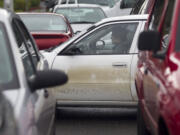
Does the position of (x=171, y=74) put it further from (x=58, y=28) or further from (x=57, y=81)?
(x=58, y=28)

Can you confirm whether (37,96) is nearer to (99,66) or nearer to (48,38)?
(99,66)

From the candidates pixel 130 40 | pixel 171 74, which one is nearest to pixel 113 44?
pixel 130 40

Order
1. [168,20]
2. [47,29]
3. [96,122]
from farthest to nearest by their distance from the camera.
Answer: [47,29] → [96,122] → [168,20]

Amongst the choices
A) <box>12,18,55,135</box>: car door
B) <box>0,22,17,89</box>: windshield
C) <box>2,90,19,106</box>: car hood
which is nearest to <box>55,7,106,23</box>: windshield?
<box>12,18,55,135</box>: car door

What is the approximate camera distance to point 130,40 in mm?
11000

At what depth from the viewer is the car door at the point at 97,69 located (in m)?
10.8

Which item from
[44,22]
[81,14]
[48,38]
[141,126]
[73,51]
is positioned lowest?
[81,14]

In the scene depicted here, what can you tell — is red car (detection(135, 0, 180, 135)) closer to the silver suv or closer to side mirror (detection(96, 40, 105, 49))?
the silver suv

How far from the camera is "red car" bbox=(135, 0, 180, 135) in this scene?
17.4 feet

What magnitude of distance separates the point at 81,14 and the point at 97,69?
43.4ft

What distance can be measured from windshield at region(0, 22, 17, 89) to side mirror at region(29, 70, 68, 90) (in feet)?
0.59

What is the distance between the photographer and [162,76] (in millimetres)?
6020

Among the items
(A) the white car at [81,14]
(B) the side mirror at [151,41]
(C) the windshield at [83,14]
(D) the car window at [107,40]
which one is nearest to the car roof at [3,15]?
(B) the side mirror at [151,41]

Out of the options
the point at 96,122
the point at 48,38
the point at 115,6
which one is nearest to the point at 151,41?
the point at 96,122
